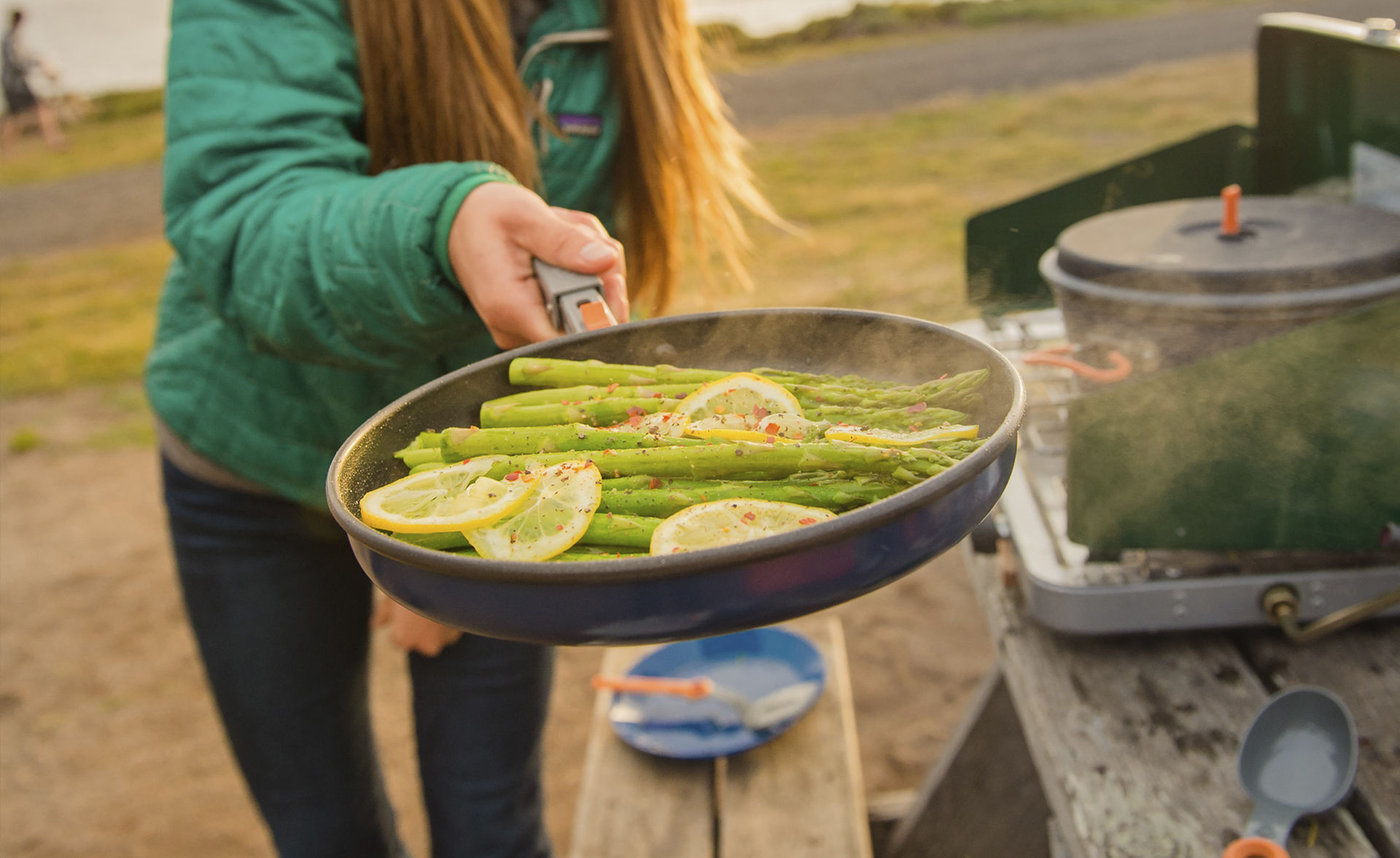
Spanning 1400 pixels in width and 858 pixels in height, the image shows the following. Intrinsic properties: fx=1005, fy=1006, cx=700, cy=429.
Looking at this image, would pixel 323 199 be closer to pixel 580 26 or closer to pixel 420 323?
pixel 420 323

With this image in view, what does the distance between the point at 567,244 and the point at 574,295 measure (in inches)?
3.2

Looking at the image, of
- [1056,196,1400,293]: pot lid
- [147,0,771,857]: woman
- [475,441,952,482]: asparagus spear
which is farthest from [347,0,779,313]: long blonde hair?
[475,441,952,482]: asparagus spear

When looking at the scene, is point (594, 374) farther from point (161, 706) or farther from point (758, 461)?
point (161, 706)

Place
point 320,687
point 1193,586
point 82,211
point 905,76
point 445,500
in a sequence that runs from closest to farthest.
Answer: point 445,500, point 1193,586, point 320,687, point 905,76, point 82,211

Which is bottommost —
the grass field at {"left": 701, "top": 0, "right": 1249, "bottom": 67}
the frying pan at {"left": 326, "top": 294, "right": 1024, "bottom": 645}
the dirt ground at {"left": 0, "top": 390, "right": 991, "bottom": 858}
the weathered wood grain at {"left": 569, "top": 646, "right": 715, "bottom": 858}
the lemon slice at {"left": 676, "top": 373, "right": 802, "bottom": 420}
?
the dirt ground at {"left": 0, "top": 390, "right": 991, "bottom": 858}

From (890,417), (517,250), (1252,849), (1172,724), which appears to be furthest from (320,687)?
(1252,849)

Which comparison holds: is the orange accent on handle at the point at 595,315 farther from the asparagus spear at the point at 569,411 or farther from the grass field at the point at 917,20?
the grass field at the point at 917,20

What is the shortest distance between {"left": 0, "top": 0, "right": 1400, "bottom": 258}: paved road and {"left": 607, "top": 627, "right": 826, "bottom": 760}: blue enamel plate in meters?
13.3

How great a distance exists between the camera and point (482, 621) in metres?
1.14

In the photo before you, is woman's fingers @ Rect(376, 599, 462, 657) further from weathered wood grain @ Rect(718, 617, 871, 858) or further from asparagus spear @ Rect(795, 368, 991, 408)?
asparagus spear @ Rect(795, 368, 991, 408)

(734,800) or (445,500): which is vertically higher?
(445,500)

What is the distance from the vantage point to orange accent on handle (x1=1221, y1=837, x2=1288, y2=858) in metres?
1.57

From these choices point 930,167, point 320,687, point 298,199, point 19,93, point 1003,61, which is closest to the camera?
point 298,199

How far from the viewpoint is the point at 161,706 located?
492 cm
